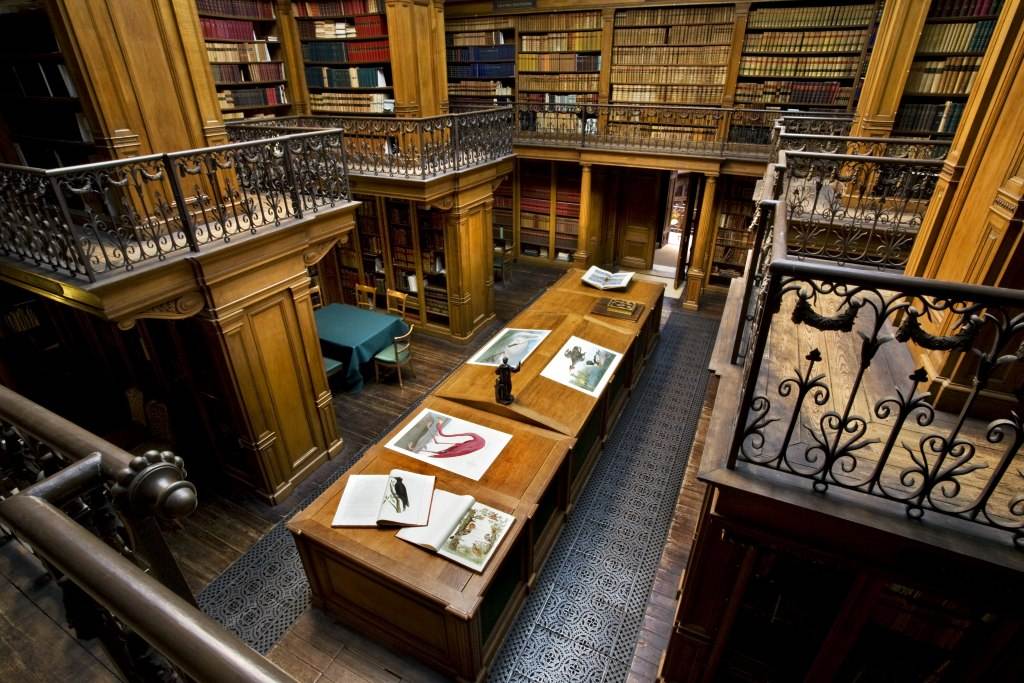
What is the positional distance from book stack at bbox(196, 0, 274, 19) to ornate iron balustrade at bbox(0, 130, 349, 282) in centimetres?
366

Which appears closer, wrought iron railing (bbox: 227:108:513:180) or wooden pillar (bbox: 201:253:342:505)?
wooden pillar (bbox: 201:253:342:505)

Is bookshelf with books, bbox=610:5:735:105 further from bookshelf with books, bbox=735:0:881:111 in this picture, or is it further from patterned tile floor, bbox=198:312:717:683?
patterned tile floor, bbox=198:312:717:683

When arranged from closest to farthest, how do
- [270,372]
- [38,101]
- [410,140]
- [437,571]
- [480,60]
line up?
[437,571]
[38,101]
[270,372]
[410,140]
[480,60]

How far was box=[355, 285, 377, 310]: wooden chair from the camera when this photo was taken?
6.95m

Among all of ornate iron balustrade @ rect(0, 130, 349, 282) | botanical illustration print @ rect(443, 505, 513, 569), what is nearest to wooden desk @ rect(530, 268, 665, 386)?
ornate iron balustrade @ rect(0, 130, 349, 282)

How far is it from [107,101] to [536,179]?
6583mm

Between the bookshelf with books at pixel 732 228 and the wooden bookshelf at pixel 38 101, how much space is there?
7.37m

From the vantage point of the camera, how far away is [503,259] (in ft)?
28.7

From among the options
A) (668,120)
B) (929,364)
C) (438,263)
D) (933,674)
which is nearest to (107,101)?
(438,263)

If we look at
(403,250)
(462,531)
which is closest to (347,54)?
(403,250)

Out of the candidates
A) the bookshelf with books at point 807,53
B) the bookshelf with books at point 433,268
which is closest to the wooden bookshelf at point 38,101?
the bookshelf with books at point 433,268

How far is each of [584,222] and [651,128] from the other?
1.63 metres

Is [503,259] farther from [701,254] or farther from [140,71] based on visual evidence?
[140,71]

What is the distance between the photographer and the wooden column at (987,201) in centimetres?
200
